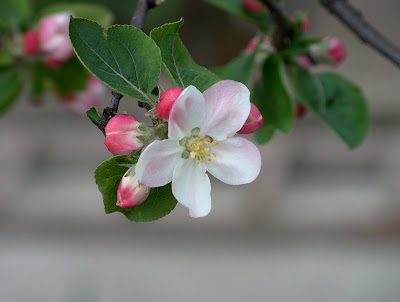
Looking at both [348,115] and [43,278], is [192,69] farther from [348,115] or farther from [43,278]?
[43,278]

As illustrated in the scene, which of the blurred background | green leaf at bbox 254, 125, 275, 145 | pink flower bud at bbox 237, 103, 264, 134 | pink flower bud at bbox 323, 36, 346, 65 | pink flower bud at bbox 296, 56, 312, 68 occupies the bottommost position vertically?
pink flower bud at bbox 237, 103, 264, 134

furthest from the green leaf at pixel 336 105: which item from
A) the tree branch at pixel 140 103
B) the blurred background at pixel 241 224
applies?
the blurred background at pixel 241 224

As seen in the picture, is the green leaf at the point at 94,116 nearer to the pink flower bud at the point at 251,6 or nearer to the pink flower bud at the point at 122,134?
the pink flower bud at the point at 122,134

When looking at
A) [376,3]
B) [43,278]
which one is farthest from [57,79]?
[376,3]

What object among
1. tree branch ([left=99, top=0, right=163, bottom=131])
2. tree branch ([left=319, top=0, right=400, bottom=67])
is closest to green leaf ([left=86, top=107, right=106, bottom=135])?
tree branch ([left=99, top=0, right=163, bottom=131])

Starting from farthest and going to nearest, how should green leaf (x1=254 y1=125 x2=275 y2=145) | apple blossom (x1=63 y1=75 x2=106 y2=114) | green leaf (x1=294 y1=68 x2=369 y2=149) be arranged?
apple blossom (x1=63 y1=75 x2=106 y2=114) < green leaf (x1=294 y1=68 x2=369 y2=149) < green leaf (x1=254 y1=125 x2=275 y2=145)

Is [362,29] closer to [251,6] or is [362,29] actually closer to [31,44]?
[251,6]

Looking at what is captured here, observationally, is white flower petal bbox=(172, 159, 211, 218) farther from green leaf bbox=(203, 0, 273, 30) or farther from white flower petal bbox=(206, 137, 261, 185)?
green leaf bbox=(203, 0, 273, 30)
